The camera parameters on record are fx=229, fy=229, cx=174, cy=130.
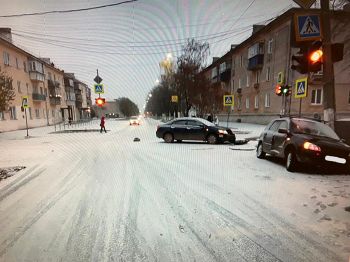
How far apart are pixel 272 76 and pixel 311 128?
22.9 metres

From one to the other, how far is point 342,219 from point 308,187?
1.63 metres

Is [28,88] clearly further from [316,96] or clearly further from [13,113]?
[316,96]

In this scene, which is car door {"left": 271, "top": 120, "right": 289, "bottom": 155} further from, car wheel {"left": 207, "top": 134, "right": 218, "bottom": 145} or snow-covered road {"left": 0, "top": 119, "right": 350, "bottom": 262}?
car wheel {"left": 207, "top": 134, "right": 218, "bottom": 145}

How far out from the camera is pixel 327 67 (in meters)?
7.82

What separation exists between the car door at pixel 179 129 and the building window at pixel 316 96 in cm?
1680

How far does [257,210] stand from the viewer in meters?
4.03

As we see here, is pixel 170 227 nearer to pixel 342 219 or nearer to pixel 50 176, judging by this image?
pixel 342 219

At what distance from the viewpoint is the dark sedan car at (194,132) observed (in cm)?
1294

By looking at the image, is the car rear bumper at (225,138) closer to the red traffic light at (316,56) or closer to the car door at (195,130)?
the car door at (195,130)

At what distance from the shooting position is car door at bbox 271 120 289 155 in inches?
290

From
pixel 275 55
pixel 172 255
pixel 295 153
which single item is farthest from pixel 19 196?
pixel 275 55

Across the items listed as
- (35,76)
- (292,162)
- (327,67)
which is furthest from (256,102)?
(35,76)

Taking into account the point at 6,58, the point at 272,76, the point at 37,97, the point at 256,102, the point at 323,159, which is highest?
the point at 6,58

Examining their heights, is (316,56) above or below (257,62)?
below
